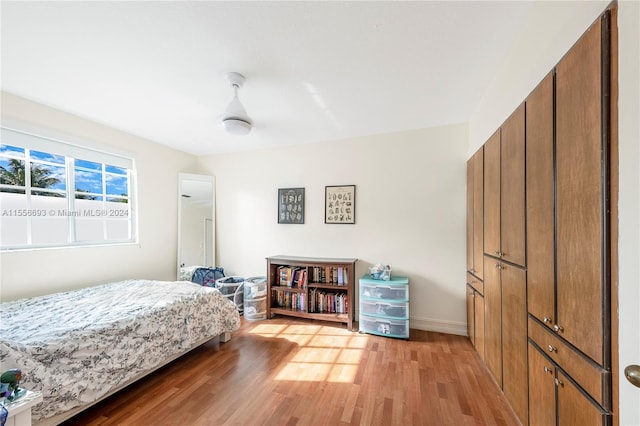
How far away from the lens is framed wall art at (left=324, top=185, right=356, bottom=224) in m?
3.40

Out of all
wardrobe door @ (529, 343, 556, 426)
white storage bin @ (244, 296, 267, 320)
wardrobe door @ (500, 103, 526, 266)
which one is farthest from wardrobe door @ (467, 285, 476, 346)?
white storage bin @ (244, 296, 267, 320)

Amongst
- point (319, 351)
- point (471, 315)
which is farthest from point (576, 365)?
point (319, 351)

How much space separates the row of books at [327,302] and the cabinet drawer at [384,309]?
0.30m

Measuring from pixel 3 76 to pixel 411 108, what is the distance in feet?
11.7

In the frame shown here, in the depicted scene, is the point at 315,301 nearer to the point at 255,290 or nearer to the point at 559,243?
the point at 255,290

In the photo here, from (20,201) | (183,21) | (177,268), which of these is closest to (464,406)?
(183,21)

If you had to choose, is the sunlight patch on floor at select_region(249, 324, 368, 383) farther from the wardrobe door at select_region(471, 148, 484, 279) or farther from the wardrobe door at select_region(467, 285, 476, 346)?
the wardrobe door at select_region(471, 148, 484, 279)

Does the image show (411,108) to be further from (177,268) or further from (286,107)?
(177,268)

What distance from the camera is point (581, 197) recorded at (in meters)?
0.96

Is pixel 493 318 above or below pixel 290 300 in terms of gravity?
above

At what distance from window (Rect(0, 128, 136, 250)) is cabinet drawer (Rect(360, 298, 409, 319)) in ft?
10.5

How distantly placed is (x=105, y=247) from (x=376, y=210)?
11.2 feet

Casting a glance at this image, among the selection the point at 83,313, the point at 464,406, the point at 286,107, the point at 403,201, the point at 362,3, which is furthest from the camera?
the point at 403,201

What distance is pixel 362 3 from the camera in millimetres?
1343
